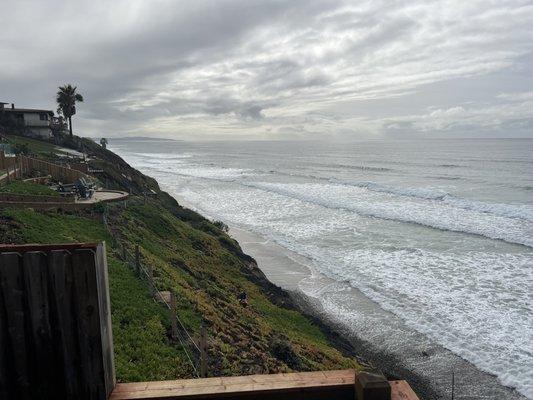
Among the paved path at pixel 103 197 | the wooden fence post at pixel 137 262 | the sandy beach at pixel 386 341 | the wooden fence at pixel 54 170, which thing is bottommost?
the sandy beach at pixel 386 341

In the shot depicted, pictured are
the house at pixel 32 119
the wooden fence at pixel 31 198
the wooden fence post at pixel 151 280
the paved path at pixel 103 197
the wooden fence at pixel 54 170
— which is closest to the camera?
the wooden fence post at pixel 151 280

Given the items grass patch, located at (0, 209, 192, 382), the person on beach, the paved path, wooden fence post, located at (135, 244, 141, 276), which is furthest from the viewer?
the paved path

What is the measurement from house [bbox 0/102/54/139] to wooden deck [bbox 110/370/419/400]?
72769 millimetres

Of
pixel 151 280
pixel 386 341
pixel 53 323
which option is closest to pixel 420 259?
pixel 386 341

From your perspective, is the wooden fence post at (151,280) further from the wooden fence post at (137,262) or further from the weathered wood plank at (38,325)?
the weathered wood plank at (38,325)

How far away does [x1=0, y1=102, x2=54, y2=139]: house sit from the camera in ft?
219

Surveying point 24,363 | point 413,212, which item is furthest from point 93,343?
point 413,212

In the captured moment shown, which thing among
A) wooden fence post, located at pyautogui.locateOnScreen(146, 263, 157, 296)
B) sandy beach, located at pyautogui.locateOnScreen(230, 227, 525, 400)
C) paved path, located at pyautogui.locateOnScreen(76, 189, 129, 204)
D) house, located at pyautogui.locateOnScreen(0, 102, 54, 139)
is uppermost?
house, located at pyautogui.locateOnScreen(0, 102, 54, 139)

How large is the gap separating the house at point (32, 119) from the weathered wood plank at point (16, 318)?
72.4m

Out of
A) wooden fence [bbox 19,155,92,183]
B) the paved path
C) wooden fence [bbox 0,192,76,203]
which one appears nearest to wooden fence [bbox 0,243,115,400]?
wooden fence [bbox 0,192,76,203]

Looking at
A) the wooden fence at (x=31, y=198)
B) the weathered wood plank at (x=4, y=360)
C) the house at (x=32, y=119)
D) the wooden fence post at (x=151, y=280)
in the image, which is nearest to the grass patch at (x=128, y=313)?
the wooden fence post at (x=151, y=280)

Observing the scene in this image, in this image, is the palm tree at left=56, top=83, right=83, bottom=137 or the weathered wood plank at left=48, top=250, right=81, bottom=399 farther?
the palm tree at left=56, top=83, right=83, bottom=137

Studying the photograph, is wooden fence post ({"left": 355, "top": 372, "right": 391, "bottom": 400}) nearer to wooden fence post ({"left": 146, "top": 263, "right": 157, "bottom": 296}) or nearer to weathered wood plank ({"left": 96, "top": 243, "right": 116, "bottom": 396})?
weathered wood plank ({"left": 96, "top": 243, "right": 116, "bottom": 396})

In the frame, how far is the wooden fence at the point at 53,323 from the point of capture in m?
3.06
